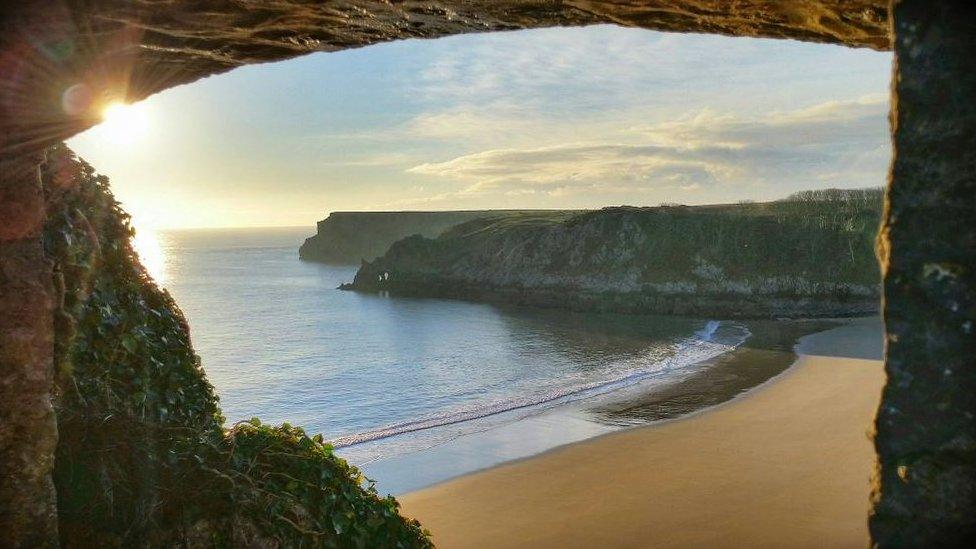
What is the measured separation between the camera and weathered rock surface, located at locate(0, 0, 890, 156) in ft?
10.1

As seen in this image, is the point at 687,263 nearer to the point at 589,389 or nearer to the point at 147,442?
the point at 589,389

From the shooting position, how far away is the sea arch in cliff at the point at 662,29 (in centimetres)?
229

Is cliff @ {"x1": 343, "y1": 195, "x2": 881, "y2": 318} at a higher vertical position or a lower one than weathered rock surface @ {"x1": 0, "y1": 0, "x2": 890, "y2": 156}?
lower

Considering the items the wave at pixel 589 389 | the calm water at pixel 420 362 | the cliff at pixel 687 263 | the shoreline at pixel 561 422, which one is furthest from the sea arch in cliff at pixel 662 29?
the cliff at pixel 687 263

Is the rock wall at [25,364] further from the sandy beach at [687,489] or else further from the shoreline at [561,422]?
the shoreline at [561,422]

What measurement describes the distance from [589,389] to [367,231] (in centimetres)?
11320

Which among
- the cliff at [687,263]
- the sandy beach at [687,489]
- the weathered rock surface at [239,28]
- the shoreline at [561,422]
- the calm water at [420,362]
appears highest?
the weathered rock surface at [239,28]

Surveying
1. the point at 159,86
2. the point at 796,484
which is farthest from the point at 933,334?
the point at 796,484

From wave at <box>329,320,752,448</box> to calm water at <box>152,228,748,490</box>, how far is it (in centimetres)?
5

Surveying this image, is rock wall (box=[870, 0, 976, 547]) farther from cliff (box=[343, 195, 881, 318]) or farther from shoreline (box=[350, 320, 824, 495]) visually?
cliff (box=[343, 195, 881, 318])

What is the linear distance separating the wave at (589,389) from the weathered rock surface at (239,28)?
41.9ft

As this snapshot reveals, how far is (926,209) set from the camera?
234 centimetres

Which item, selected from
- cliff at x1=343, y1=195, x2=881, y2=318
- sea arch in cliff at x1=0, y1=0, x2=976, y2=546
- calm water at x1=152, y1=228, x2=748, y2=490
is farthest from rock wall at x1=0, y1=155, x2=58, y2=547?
cliff at x1=343, y1=195, x2=881, y2=318

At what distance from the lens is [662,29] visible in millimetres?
3465
